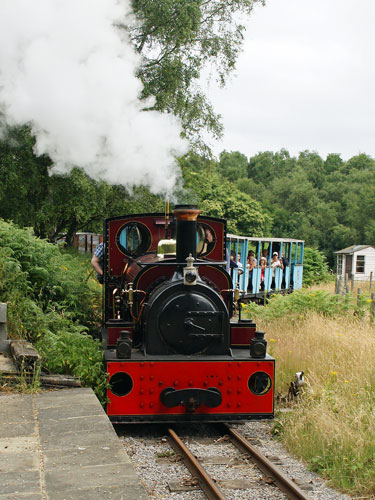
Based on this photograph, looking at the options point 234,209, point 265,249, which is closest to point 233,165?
point 234,209

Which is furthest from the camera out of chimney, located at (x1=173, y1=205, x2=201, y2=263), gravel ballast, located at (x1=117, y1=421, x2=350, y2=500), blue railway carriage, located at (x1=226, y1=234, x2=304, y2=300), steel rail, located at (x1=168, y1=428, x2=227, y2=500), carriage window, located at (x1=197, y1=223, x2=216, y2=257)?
blue railway carriage, located at (x1=226, y1=234, x2=304, y2=300)

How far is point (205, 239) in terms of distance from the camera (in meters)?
7.80

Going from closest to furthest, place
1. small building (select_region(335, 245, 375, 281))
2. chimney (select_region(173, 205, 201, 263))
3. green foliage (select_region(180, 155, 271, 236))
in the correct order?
chimney (select_region(173, 205, 201, 263)) < small building (select_region(335, 245, 375, 281)) < green foliage (select_region(180, 155, 271, 236))

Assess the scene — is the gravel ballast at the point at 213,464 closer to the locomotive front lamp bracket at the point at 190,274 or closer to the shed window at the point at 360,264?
the locomotive front lamp bracket at the point at 190,274

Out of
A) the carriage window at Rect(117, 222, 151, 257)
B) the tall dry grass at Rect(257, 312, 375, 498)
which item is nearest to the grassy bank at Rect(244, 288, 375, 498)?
the tall dry grass at Rect(257, 312, 375, 498)

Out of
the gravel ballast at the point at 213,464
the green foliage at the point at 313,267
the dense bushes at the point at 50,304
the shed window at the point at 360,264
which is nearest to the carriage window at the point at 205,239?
the dense bushes at the point at 50,304

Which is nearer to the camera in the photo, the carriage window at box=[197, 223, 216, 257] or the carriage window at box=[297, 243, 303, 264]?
the carriage window at box=[197, 223, 216, 257]

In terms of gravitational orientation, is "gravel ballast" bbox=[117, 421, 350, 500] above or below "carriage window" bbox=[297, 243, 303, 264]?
below

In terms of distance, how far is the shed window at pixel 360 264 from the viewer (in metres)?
37.1

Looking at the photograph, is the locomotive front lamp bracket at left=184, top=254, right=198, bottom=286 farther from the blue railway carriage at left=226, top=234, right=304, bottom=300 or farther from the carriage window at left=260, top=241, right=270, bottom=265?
the carriage window at left=260, top=241, right=270, bottom=265

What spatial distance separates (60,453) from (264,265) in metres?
14.2

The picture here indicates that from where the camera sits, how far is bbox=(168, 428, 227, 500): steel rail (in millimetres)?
4801

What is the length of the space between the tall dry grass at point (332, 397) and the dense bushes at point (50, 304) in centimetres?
206

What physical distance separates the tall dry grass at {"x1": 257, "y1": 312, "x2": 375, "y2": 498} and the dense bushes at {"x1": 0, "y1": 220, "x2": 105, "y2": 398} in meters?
2.06
